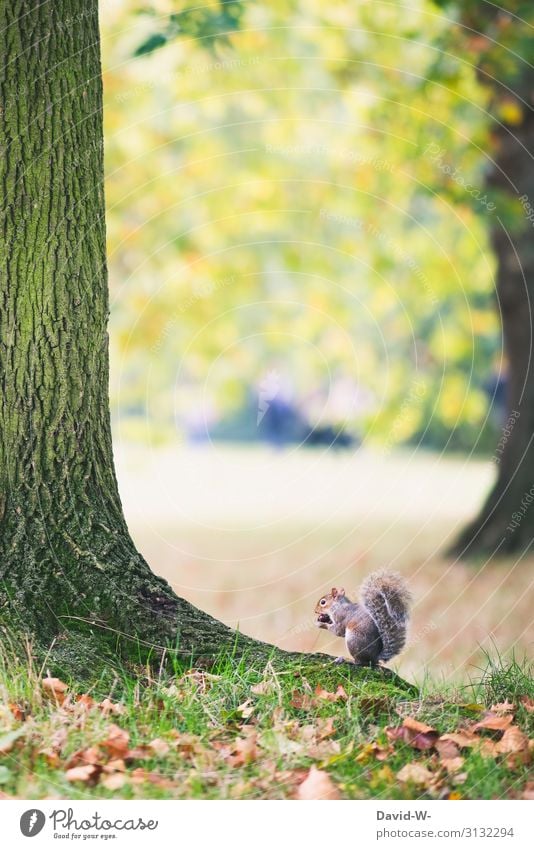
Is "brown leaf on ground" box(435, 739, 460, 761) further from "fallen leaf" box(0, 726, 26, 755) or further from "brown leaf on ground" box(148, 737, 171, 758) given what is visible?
"fallen leaf" box(0, 726, 26, 755)

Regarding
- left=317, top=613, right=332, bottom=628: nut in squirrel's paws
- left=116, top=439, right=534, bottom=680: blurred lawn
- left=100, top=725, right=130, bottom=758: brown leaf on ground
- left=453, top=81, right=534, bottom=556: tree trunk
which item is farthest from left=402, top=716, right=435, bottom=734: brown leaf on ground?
left=453, top=81, right=534, bottom=556: tree trunk

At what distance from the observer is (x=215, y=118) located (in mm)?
12711

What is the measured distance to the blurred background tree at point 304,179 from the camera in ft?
28.2

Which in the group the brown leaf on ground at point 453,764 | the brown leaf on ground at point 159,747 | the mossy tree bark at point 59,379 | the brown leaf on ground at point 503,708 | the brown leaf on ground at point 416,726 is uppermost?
the mossy tree bark at point 59,379

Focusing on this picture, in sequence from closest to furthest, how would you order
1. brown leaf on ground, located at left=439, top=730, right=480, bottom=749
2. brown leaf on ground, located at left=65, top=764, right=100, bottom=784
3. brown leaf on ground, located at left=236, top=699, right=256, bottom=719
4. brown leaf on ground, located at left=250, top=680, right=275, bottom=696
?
brown leaf on ground, located at left=65, top=764, right=100, bottom=784, brown leaf on ground, located at left=439, top=730, right=480, bottom=749, brown leaf on ground, located at left=236, top=699, right=256, bottom=719, brown leaf on ground, located at left=250, top=680, right=275, bottom=696

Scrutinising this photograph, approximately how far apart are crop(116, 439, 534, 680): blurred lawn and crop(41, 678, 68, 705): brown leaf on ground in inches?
65.7

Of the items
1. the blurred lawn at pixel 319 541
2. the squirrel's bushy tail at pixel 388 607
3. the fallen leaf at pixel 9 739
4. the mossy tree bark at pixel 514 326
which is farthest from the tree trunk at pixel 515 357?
the fallen leaf at pixel 9 739

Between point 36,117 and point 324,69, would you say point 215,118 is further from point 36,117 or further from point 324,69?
point 36,117

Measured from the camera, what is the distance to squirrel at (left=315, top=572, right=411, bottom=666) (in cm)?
356

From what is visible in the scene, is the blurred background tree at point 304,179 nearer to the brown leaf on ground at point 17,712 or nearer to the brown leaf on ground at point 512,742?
the brown leaf on ground at point 17,712

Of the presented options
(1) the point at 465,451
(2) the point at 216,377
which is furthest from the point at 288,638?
(1) the point at 465,451

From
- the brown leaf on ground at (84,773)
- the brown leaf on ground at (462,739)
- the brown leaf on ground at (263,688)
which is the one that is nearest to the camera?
the brown leaf on ground at (84,773)

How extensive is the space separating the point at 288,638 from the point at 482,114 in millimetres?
4986

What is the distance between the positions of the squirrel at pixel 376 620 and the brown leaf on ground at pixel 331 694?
0.58 ft
